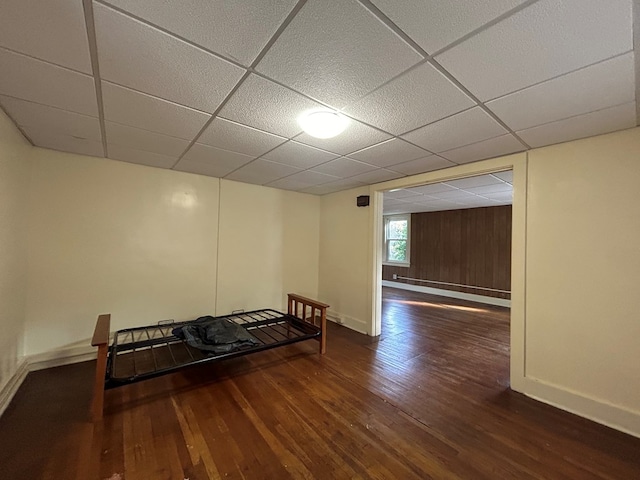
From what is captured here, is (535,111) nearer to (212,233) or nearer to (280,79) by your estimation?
(280,79)

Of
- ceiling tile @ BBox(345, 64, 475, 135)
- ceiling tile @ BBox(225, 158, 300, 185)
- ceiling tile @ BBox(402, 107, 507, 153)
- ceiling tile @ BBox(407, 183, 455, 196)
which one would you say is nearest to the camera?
ceiling tile @ BBox(345, 64, 475, 135)

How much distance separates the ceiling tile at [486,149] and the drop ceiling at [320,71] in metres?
0.02

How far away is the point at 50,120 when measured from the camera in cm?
198

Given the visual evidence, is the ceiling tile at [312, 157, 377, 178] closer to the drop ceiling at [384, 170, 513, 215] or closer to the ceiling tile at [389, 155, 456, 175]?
the ceiling tile at [389, 155, 456, 175]

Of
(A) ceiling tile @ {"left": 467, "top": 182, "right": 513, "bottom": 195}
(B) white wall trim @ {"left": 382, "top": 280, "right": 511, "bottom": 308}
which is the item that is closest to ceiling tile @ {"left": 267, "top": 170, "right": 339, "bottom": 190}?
(A) ceiling tile @ {"left": 467, "top": 182, "right": 513, "bottom": 195}

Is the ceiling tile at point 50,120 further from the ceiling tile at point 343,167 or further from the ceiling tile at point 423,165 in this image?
the ceiling tile at point 423,165

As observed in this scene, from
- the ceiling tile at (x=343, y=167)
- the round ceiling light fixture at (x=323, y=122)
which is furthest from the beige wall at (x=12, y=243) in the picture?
the ceiling tile at (x=343, y=167)

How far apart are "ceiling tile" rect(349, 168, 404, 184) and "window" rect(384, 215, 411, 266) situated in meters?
4.69

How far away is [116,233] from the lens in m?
2.99

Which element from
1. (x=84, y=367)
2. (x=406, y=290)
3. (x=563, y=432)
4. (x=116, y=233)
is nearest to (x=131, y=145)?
(x=116, y=233)

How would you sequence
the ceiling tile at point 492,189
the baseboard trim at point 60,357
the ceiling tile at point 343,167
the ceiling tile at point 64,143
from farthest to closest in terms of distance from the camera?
1. the ceiling tile at point 492,189
2. the ceiling tile at point 343,167
3. the baseboard trim at point 60,357
4. the ceiling tile at point 64,143

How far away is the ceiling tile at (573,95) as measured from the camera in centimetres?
129

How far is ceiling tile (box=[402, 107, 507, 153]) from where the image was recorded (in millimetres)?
1813

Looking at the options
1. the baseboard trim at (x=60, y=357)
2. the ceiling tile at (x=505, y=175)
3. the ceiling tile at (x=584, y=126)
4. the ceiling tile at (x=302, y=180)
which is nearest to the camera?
the ceiling tile at (x=584, y=126)
